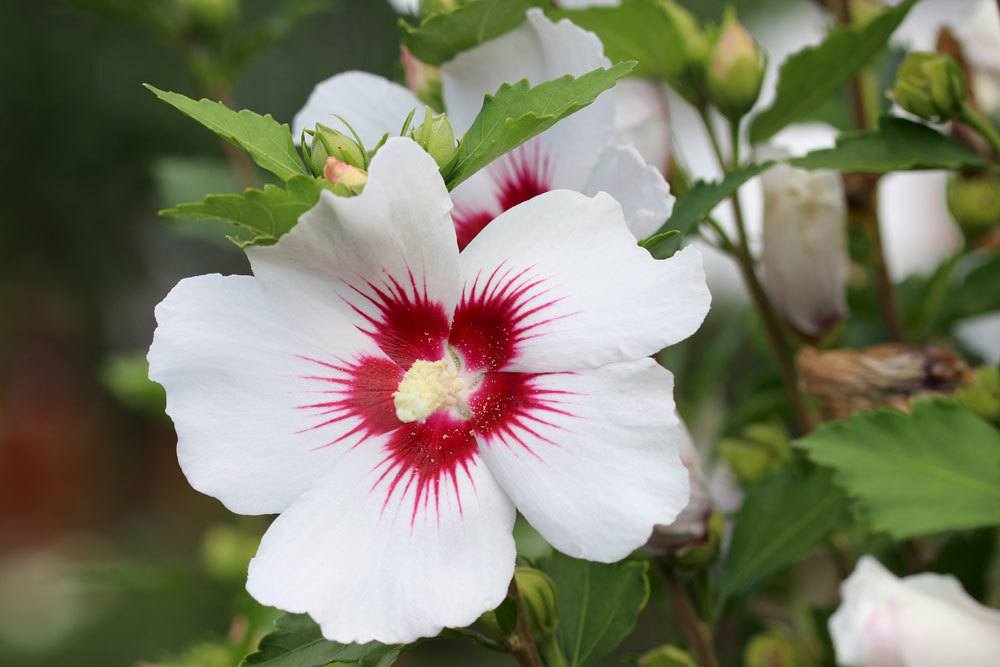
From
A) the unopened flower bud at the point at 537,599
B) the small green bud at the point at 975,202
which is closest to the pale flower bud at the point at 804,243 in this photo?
the small green bud at the point at 975,202

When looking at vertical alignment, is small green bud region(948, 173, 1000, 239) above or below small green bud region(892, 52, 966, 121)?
below

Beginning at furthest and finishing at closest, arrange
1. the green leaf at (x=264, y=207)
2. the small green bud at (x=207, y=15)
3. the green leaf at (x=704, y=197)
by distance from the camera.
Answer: the small green bud at (x=207, y=15)
the green leaf at (x=704, y=197)
the green leaf at (x=264, y=207)

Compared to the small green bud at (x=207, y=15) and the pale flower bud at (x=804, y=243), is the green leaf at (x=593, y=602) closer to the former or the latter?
the pale flower bud at (x=804, y=243)

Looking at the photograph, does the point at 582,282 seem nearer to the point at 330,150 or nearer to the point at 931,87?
the point at 330,150

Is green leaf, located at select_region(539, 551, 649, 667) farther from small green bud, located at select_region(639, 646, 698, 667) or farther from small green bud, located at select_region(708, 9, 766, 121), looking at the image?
small green bud, located at select_region(708, 9, 766, 121)

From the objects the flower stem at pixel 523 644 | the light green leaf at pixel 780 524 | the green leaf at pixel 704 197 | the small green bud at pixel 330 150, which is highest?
the small green bud at pixel 330 150

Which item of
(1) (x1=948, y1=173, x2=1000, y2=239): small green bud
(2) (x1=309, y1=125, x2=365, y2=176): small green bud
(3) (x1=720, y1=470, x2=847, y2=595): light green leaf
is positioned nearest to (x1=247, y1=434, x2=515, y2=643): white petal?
(2) (x1=309, y1=125, x2=365, y2=176): small green bud

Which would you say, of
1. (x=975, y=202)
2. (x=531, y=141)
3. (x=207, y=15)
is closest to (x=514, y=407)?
(x=531, y=141)
